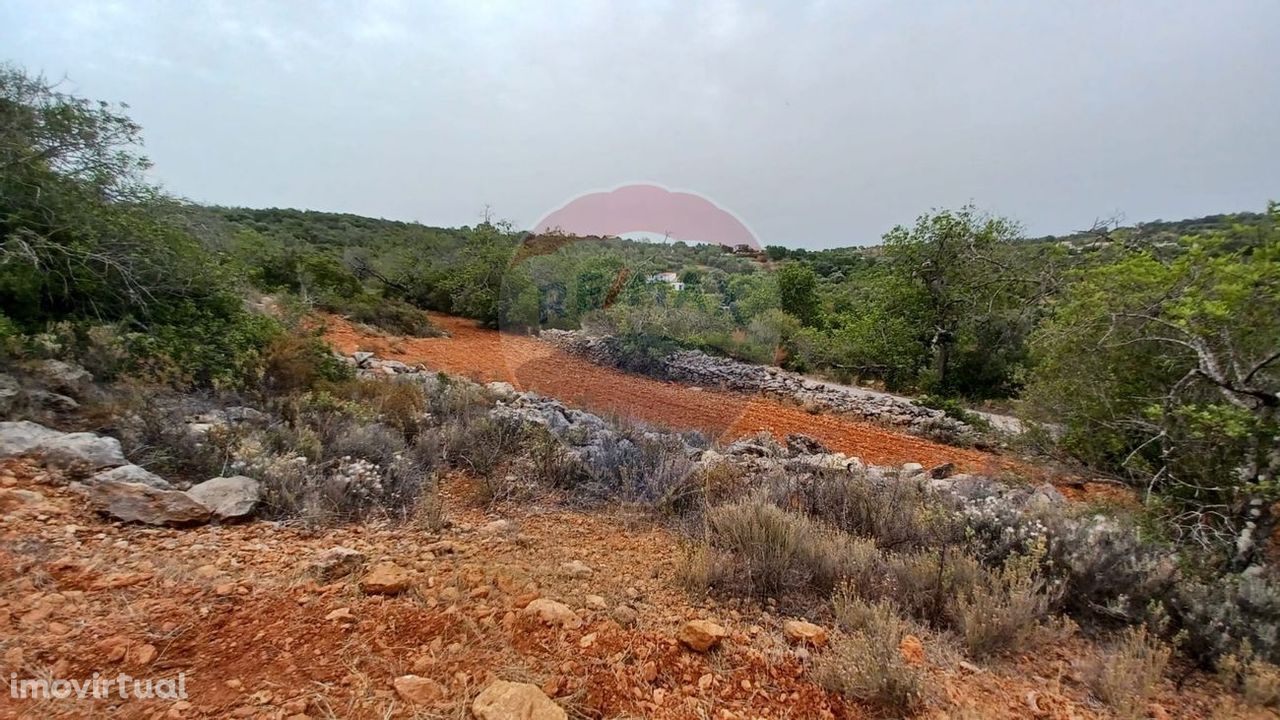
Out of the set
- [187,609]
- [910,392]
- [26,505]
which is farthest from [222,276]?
[910,392]

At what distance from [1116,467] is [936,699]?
3.56m

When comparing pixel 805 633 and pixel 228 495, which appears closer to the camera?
pixel 805 633

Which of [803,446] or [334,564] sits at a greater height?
[334,564]

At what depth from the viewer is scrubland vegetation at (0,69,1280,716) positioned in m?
2.38

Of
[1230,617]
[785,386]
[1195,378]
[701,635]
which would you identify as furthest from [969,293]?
[701,635]

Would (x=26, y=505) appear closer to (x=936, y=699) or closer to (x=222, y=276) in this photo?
(x=936, y=699)

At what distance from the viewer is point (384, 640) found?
1936mm

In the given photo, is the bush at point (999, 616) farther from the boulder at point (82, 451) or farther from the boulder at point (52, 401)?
the boulder at point (52, 401)

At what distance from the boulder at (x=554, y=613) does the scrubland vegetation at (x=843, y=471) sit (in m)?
0.68

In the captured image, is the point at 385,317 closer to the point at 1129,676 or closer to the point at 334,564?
the point at 334,564

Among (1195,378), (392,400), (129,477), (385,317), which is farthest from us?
(385,317)

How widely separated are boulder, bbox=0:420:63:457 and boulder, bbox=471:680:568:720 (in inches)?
125

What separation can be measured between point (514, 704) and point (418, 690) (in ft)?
1.08

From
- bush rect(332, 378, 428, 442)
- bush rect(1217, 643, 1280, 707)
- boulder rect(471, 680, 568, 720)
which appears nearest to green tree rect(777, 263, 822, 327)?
bush rect(332, 378, 428, 442)
